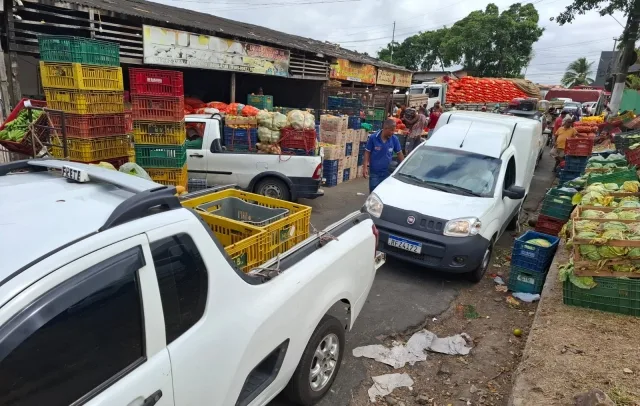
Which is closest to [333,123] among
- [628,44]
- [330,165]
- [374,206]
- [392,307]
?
[330,165]

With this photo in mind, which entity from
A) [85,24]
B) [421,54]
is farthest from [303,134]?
[421,54]

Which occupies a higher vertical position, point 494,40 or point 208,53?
point 494,40

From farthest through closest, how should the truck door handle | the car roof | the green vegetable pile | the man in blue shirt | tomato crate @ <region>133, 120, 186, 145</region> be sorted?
the man in blue shirt
tomato crate @ <region>133, 120, 186, 145</region>
the green vegetable pile
the truck door handle
the car roof

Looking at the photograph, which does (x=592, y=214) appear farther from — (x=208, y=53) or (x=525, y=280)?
(x=208, y=53)

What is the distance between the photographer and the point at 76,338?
157 centimetres

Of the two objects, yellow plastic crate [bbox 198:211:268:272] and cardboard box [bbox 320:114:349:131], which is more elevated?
cardboard box [bbox 320:114:349:131]

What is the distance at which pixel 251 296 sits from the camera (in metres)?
2.37

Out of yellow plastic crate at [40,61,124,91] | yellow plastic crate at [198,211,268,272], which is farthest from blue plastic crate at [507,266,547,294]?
yellow plastic crate at [40,61,124,91]

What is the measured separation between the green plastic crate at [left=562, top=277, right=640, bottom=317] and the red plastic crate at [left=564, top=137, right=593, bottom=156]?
7689 millimetres

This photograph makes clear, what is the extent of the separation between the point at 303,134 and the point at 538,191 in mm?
7465

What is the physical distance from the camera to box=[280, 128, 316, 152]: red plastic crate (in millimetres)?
8742

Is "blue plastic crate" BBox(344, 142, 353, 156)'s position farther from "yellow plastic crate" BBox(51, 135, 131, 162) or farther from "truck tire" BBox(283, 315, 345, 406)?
"truck tire" BBox(283, 315, 345, 406)

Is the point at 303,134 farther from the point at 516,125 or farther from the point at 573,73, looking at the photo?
the point at 573,73

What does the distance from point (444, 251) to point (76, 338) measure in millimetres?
4582
